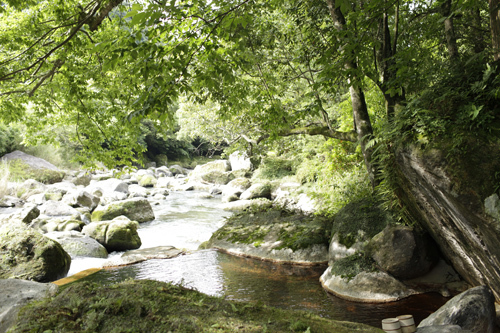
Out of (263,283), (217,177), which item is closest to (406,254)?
(263,283)

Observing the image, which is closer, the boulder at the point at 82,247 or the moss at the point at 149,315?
the moss at the point at 149,315

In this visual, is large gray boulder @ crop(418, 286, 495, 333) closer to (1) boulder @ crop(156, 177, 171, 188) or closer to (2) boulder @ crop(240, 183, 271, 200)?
(2) boulder @ crop(240, 183, 271, 200)

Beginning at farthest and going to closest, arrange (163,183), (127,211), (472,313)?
1. (163,183)
2. (127,211)
3. (472,313)

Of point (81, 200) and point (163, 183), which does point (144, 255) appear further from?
point (163, 183)

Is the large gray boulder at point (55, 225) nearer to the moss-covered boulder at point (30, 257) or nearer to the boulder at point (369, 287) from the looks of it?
the moss-covered boulder at point (30, 257)

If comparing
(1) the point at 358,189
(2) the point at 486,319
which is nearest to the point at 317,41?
(1) the point at 358,189

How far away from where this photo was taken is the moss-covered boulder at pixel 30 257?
258 inches

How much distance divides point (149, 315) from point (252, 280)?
4121 mm

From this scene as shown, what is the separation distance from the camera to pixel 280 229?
8.29 metres

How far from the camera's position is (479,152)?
3238mm

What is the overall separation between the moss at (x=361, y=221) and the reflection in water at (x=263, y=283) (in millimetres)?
937

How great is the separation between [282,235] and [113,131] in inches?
199

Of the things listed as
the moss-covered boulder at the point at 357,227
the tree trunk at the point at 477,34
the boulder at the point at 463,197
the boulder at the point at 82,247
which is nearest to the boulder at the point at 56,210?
the boulder at the point at 82,247

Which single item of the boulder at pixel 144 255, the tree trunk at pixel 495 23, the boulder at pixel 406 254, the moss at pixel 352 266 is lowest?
the boulder at pixel 144 255
